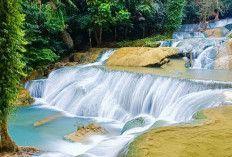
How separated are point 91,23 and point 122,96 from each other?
10.1 metres

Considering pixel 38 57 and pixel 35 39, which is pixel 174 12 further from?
pixel 38 57

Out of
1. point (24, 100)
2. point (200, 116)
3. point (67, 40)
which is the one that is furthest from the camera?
point (67, 40)

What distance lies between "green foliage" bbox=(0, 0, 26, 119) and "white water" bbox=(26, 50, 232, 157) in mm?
1928

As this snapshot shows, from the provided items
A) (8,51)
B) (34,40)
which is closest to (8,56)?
(8,51)

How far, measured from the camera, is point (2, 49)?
14.7 ft

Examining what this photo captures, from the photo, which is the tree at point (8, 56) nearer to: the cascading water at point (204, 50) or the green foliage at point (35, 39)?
the green foliage at point (35, 39)

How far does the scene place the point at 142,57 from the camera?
13.2 m

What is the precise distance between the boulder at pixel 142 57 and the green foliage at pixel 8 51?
873 centimetres

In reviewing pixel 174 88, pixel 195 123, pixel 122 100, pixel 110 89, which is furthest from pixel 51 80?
pixel 195 123

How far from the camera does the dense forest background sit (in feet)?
47.5

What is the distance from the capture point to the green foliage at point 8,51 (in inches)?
175

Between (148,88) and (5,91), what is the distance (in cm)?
561

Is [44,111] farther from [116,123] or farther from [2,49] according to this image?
[2,49]

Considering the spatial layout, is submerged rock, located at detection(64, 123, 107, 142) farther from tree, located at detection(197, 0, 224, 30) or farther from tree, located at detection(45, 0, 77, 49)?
tree, located at detection(197, 0, 224, 30)
